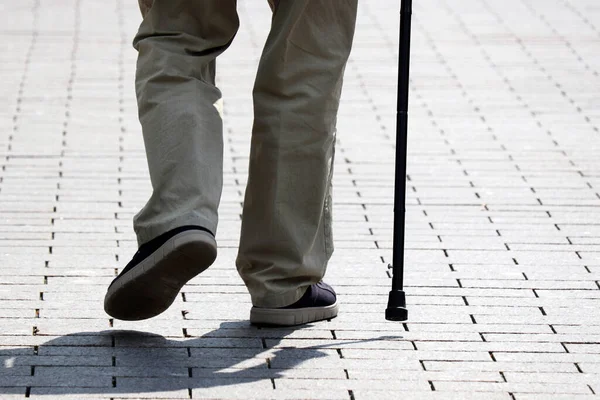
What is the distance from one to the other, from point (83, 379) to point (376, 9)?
7382 mm

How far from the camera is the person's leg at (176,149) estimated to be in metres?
3.51

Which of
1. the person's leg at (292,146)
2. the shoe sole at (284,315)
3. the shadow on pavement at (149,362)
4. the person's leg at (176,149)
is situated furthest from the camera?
the shoe sole at (284,315)

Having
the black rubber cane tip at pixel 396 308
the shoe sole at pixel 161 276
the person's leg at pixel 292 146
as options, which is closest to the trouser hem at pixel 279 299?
the person's leg at pixel 292 146

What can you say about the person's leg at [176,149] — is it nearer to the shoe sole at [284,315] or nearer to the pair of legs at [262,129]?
the pair of legs at [262,129]

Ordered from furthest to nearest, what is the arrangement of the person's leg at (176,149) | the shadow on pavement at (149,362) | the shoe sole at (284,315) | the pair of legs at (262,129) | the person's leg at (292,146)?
the shoe sole at (284,315) < the person's leg at (292,146) < the pair of legs at (262,129) < the person's leg at (176,149) < the shadow on pavement at (149,362)

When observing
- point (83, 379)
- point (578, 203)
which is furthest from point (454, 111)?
point (83, 379)

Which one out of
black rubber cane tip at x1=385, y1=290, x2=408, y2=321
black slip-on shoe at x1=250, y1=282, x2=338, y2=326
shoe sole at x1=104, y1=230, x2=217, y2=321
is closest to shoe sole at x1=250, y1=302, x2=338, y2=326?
black slip-on shoe at x1=250, y1=282, x2=338, y2=326

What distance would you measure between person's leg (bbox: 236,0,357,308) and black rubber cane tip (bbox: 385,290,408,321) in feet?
0.77

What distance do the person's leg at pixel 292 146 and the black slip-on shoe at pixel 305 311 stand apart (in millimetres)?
21

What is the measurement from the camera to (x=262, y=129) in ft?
12.7

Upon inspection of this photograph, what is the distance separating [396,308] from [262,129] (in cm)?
64

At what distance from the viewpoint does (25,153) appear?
6.20m

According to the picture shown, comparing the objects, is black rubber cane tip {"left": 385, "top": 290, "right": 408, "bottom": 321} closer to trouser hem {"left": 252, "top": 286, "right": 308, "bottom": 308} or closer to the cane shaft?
the cane shaft

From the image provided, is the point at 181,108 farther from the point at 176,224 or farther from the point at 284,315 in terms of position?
the point at 284,315
